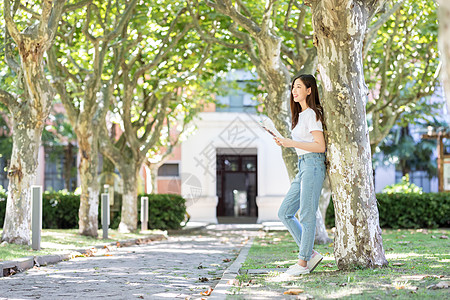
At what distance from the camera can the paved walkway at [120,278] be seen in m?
5.96

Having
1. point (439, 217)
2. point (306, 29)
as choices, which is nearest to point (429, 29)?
point (306, 29)

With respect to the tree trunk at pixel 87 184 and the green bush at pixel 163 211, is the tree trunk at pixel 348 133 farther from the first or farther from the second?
the green bush at pixel 163 211

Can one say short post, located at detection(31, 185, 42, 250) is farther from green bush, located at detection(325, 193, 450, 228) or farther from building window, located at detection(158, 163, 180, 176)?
building window, located at detection(158, 163, 180, 176)

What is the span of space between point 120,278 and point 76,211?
13.9 meters

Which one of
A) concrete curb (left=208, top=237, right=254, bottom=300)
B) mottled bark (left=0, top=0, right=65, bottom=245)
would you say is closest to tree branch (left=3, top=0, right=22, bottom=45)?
mottled bark (left=0, top=0, right=65, bottom=245)

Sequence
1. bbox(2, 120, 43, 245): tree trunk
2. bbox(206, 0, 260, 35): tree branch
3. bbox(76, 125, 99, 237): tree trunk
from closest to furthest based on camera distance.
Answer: bbox(2, 120, 43, 245): tree trunk < bbox(206, 0, 260, 35): tree branch < bbox(76, 125, 99, 237): tree trunk

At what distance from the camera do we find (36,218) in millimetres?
10398

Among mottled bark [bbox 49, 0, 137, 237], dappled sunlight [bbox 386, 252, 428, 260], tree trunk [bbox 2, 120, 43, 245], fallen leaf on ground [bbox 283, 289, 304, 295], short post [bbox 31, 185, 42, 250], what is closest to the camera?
fallen leaf on ground [bbox 283, 289, 304, 295]

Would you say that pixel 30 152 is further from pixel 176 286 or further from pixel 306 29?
pixel 306 29

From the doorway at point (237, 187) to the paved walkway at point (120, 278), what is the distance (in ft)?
71.4

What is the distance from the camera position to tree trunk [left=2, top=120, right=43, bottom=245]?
36.9ft

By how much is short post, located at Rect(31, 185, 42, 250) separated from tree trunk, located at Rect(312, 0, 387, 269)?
18.9ft

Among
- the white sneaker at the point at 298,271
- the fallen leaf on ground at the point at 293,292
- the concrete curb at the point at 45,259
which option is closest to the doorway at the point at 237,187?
the concrete curb at the point at 45,259

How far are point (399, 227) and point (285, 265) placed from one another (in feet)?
45.0
